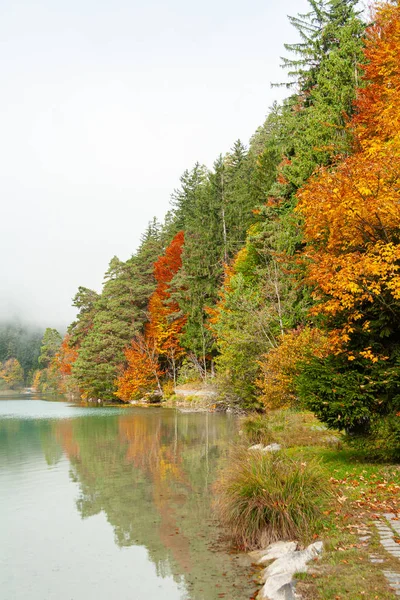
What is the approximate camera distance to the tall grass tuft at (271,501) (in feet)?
22.7

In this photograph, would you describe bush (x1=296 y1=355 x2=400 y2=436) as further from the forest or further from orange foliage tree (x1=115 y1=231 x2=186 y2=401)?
orange foliage tree (x1=115 y1=231 x2=186 y2=401)

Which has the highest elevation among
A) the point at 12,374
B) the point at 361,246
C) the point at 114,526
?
the point at 361,246

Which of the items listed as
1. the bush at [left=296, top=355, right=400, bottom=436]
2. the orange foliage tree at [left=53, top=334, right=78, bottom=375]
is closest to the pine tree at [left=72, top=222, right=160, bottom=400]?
the orange foliage tree at [left=53, top=334, right=78, bottom=375]

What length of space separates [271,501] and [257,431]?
8.30 meters

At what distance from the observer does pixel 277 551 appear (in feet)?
21.5

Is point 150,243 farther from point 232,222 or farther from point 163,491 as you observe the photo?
point 163,491

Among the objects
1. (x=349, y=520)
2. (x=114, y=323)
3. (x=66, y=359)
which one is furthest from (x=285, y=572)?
(x=66, y=359)

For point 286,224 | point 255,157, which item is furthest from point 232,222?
point 286,224

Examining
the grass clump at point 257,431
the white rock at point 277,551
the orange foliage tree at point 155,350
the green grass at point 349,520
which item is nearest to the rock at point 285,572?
the green grass at point 349,520

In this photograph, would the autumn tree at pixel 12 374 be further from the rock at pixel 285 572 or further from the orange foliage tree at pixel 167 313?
the rock at pixel 285 572

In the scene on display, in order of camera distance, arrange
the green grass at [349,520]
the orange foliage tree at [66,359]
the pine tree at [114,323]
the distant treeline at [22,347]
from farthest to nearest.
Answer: the distant treeline at [22,347], the orange foliage tree at [66,359], the pine tree at [114,323], the green grass at [349,520]

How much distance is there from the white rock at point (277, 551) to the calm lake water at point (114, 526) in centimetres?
31

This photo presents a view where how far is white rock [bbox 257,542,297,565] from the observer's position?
6.42 metres

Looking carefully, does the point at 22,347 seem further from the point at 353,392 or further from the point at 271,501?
the point at 271,501
